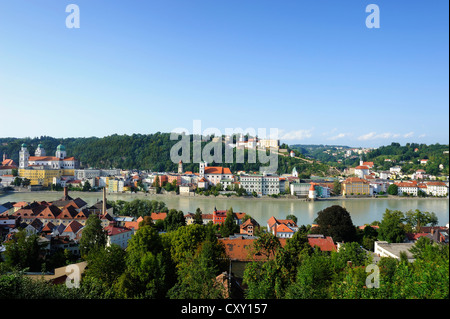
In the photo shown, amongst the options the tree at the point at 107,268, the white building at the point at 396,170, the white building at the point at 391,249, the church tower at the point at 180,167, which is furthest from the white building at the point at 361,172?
the tree at the point at 107,268

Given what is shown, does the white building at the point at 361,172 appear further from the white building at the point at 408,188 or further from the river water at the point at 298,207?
the river water at the point at 298,207

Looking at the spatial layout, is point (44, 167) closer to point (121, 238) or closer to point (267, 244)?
point (121, 238)

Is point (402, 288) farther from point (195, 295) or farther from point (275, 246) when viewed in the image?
point (275, 246)

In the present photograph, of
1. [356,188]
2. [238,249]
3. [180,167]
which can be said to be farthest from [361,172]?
→ [238,249]

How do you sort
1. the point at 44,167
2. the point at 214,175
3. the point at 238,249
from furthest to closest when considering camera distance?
the point at 44,167
the point at 214,175
the point at 238,249

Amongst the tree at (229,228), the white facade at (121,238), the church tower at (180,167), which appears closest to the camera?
the white facade at (121,238)

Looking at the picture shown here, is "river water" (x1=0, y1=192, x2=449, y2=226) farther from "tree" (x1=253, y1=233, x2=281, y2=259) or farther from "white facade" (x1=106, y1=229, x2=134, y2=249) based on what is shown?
"tree" (x1=253, y1=233, x2=281, y2=259)

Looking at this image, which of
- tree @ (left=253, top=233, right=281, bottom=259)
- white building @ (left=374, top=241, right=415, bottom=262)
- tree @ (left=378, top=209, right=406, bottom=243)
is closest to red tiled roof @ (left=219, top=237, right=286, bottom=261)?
tree @ (left=253, top=233, right=281, bottom=259)

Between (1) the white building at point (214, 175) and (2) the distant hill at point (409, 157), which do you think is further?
(2) the distant hill at point (409, 157)
